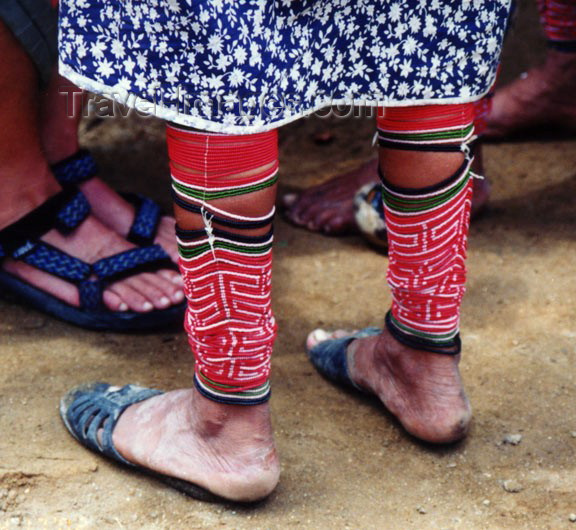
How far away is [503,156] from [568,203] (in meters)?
0.36

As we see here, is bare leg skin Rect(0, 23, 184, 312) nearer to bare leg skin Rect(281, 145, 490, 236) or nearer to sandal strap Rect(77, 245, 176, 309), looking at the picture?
sandal strap Rect(77, 245, 176, 309)

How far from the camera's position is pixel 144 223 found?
77.8 inches

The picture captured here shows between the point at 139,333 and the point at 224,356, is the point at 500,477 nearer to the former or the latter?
the point at 224,356

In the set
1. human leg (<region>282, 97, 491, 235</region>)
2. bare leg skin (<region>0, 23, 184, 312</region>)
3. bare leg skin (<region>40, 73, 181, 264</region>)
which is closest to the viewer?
bare leg skin (<region>0, 23, 184, 312</region>)

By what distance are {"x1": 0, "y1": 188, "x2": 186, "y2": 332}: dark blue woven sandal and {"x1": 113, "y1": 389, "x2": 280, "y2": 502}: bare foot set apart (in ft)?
1.57

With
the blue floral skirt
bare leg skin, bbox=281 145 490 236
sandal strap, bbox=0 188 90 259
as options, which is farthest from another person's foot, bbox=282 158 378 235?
the blue floral skirt

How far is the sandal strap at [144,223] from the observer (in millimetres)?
1957

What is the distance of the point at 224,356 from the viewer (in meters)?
1.17

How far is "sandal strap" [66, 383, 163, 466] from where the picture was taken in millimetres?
1354

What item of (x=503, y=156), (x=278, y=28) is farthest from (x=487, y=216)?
(x=278, y=28)

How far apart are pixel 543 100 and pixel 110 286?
5.18 ft

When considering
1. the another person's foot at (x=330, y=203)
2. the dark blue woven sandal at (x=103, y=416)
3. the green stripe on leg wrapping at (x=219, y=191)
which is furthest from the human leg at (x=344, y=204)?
the green stripe on leg wrapping at (x=219, y=191)

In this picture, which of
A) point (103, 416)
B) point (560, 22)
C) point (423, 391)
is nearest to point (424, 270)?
point (423, 391)

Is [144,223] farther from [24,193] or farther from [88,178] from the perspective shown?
[24,193]
